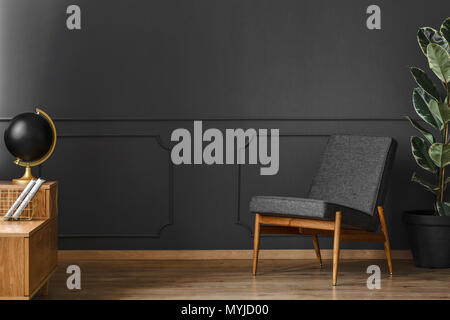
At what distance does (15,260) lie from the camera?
107 inches

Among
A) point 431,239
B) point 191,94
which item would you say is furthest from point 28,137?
point 431,239

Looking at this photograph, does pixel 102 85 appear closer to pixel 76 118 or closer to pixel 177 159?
pixel 76 118

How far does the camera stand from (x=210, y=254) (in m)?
4.26

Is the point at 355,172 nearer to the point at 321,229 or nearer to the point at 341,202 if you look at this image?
the point at 341,202

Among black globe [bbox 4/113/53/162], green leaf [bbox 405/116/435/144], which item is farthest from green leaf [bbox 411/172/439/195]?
Answer: black globe [bbox 4/113/53/162]

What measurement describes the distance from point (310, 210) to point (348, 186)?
47 cm

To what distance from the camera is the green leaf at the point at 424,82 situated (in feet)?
12.9

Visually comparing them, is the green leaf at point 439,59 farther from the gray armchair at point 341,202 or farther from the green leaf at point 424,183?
the green leaf at point 424,183

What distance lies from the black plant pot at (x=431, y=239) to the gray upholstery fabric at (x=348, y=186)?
1.28 ft

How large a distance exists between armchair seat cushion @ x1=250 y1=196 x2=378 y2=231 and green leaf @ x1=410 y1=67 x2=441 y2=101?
0.92m

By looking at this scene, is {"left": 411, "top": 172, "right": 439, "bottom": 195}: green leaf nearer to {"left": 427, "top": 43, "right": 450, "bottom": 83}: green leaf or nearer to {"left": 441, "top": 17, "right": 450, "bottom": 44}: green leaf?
{"left": 427, "top": 43, "right": 450, "bottom": 83}: green leaf

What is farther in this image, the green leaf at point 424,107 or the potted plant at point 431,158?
the green leaf at point 424,107

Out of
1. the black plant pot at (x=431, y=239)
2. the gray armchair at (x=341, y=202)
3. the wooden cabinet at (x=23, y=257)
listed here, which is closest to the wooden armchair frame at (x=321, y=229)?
the gray armchair at (x=341, y=202)

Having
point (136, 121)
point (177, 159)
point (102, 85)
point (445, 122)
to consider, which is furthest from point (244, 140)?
point (445, 122)
